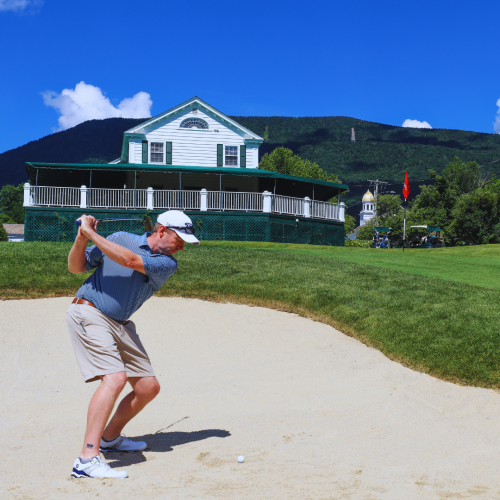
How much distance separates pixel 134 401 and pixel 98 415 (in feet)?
2.03

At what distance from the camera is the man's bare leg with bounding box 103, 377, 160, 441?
4.73 m

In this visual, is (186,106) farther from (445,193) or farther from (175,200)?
(445,193)

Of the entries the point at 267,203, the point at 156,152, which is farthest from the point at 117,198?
the point at 267,203

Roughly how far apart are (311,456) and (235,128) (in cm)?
2752

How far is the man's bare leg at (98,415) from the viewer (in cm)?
413

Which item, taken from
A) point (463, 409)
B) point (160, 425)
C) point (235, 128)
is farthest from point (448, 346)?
point (235, 128)

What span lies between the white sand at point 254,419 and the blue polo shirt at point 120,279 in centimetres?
134

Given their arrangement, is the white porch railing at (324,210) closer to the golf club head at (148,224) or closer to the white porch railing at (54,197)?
the white porch railing at (54,197)

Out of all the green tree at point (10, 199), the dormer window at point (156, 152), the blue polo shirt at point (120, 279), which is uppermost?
the green tree at point (10, 199)

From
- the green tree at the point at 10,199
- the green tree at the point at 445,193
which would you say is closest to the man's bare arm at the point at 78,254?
the green tree at the point at 445,193

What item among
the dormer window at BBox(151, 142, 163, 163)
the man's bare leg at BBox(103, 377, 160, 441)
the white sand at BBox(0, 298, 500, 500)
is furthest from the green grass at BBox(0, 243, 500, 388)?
the dormer window at BBox(151, 142, 163, 163)

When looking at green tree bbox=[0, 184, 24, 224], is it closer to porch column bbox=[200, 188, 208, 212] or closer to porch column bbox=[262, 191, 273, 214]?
porch column bbox=[200, 188, 208, 212]

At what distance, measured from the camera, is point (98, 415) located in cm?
415

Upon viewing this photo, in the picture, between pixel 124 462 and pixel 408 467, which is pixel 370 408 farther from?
pixel 124 462
